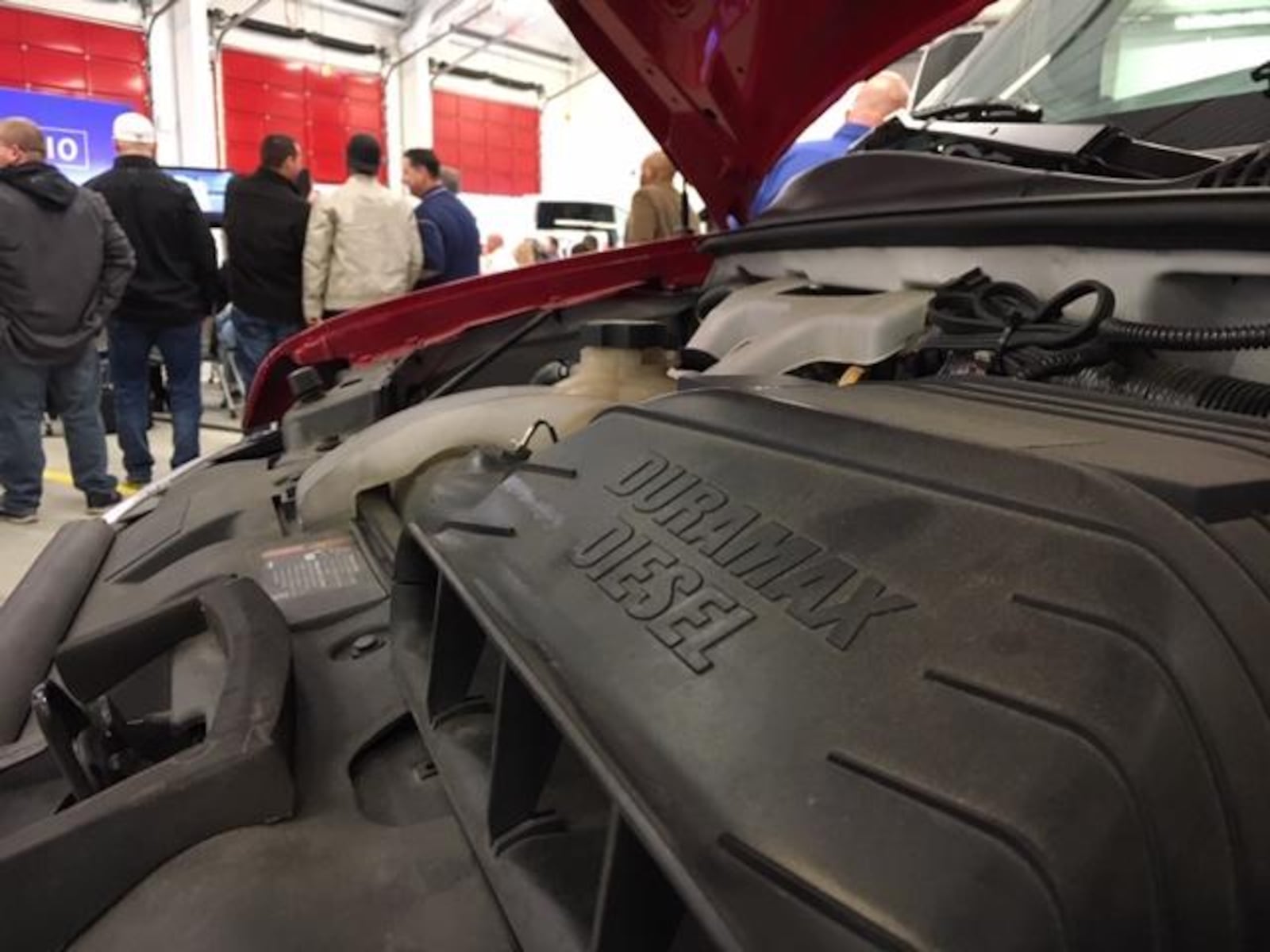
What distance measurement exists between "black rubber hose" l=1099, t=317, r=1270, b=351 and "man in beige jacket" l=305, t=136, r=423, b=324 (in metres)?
4.02

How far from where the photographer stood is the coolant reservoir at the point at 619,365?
4.57 feet

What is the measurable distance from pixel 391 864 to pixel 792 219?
1100 mm

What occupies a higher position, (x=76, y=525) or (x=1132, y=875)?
(x=1132, y=875)

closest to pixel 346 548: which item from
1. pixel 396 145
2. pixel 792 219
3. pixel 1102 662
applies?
pixel 792 219

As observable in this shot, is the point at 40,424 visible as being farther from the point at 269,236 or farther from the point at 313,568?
the point at 313,568

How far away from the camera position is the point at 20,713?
3.73 feet

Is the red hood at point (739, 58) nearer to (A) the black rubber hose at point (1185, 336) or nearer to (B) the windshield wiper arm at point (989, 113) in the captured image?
(B) the windshield wiper arm at point (989, 113)

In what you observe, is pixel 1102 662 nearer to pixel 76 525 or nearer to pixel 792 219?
pixel 792 219

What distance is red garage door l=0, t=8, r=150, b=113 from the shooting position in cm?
900

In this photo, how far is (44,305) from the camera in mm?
3932

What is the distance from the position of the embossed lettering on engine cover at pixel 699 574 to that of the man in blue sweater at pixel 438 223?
4.32 meters

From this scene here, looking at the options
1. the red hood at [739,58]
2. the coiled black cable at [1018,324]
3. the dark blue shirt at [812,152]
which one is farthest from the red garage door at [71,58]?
the coiled black cable at [1018,324]

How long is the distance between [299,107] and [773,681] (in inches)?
493

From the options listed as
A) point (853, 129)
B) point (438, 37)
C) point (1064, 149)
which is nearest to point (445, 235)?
point (853, 129)
